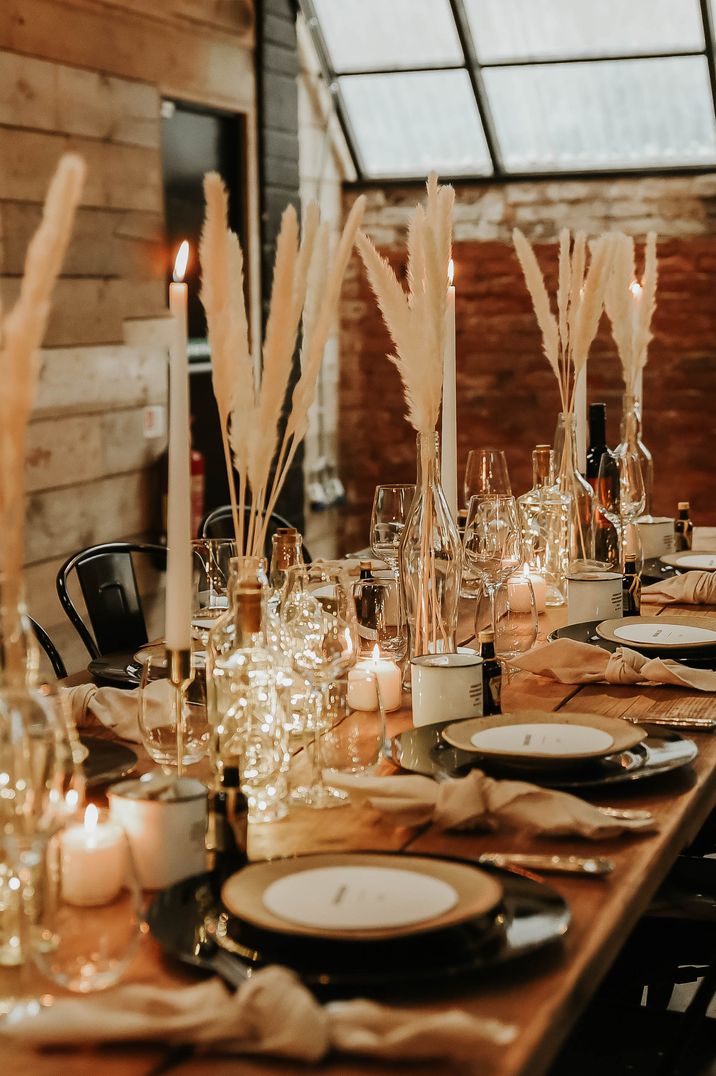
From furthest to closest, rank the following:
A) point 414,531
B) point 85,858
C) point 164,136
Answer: point 164,136
point 414,531
point 85,858

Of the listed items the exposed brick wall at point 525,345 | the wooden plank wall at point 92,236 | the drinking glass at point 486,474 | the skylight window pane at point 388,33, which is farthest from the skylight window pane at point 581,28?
the drinking glass at point 486,474

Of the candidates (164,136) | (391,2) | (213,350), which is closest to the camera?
(213,350)

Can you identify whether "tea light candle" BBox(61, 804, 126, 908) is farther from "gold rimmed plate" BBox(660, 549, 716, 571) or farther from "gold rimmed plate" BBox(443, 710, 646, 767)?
"gold rimmed plate" BBox(660, 549, 716, 571)

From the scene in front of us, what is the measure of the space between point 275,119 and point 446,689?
3.94 metres

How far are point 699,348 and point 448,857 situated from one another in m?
4.79

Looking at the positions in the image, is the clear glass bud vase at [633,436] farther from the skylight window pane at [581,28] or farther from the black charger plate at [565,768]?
the skylight window pane at [581,28]

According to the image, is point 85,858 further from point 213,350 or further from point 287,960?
point 213,350

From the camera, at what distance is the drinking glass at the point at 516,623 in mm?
2010

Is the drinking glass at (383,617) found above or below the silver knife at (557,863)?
above

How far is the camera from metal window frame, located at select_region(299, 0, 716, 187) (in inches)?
212

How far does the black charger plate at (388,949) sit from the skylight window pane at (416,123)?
5012mm

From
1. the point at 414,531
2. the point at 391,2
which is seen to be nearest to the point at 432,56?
the point at 391,2

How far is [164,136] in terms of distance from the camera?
15.2 ft

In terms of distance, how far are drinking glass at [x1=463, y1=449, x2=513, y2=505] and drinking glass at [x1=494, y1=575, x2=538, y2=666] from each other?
0.33m
